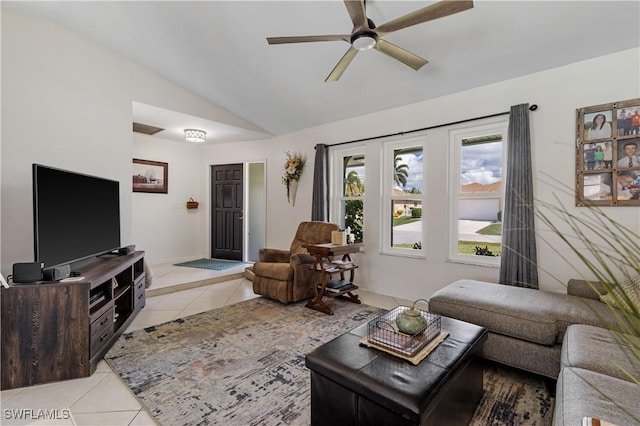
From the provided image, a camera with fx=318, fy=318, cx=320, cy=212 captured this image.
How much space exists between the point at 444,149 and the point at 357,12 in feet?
6.75

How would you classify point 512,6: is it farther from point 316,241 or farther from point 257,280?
point 257,280

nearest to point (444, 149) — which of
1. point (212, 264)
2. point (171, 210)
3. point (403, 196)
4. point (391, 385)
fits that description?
point (403, 196)

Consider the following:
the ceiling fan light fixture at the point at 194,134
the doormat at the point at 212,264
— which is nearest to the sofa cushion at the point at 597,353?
the doormat at the point at 212,264

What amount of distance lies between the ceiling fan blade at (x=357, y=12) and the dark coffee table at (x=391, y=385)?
6.73 feet

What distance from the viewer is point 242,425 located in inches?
70.3

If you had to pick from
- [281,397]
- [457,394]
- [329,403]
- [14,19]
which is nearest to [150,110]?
[14,19]

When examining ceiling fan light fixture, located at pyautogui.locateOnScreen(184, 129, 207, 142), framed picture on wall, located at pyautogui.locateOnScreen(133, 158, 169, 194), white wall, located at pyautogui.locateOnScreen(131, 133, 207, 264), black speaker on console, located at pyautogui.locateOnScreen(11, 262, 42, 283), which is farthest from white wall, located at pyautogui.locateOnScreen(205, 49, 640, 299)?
black speaker on console, located at pyautogui.locateOnScreen(11, 262, 42, 283)

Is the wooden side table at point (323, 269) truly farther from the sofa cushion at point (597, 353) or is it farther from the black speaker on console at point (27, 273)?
the black speaker on console at point (27, 273)

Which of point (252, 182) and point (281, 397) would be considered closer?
point (281, 397)

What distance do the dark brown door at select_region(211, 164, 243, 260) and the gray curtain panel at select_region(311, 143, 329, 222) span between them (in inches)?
77.4

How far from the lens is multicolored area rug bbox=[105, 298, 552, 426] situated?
1.88 meters

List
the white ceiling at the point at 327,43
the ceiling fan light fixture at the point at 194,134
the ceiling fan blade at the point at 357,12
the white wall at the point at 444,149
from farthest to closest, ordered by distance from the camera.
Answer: the ceiling fan light fixture at the point at 194,134 → the white wall at the point at 444,149 → the white ceiling at the point at 327,43 → the ceiling fan blade at the point at 357,12

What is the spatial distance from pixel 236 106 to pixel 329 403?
4.13 meters

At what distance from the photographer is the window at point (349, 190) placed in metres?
4.57
